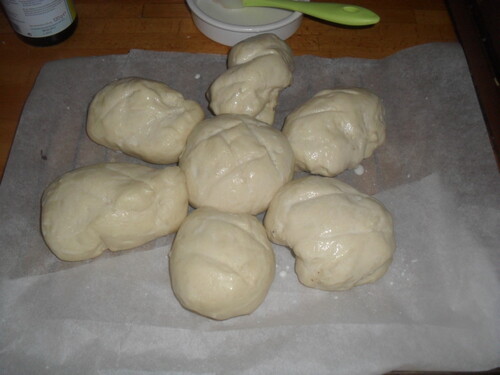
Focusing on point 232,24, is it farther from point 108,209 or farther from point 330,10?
point 108,209

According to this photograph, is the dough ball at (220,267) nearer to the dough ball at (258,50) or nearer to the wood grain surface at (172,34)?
the dough ball at (258,50)

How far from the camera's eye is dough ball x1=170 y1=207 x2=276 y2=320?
3.73 feet

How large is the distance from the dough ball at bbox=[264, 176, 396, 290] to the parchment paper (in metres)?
0.11

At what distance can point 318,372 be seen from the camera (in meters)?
1.15

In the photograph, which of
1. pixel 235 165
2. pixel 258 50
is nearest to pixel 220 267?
pixel 235 165

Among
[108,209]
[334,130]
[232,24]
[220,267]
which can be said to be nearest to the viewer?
[220,267]

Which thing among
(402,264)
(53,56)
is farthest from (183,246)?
(53,56)

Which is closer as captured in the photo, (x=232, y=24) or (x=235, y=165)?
(x=235, y=165)

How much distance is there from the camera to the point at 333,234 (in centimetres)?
119

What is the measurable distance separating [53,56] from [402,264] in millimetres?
1612

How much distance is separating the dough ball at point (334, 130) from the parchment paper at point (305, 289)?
0.14 m

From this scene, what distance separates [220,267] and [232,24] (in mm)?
1080

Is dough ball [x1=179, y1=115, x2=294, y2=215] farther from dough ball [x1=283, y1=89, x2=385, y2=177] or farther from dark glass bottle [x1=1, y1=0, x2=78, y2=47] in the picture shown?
dark glass bottle [x1=1, y1=0, x2=78, y2=47]

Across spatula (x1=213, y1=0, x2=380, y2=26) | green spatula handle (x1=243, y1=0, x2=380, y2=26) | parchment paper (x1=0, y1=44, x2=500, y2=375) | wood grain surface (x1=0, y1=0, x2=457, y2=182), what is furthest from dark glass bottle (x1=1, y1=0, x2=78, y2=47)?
green spatula handle (x1=243, y1=0, x2=380, y2=26)
